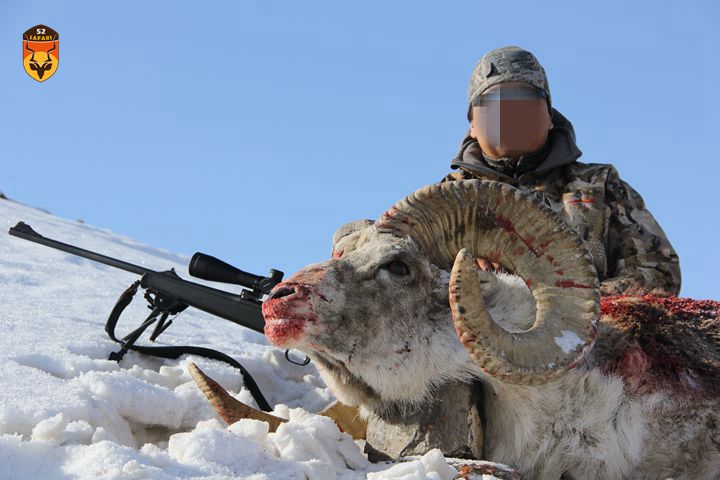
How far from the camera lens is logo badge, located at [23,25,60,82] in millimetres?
15078

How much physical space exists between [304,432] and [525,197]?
1779 millimetres

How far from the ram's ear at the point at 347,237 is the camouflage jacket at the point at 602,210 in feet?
5.14

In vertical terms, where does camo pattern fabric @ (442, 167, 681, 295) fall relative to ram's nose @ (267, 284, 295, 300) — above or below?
above

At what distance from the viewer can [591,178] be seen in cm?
673

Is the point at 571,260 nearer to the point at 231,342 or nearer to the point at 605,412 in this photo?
the point at 605,412

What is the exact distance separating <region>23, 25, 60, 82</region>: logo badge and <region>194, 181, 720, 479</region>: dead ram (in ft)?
38.9

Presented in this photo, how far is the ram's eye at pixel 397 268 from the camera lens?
4973mm

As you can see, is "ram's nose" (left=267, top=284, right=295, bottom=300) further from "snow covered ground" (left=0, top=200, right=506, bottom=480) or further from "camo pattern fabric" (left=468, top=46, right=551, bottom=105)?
"camo pattern fabric" (left=468, top=46, right=551, bottom=105)

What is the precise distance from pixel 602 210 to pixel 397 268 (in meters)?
2.37

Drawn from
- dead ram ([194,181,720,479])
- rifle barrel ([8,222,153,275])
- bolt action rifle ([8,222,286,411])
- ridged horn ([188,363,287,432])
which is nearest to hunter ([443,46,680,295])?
dead ram ([194,181,720,479])

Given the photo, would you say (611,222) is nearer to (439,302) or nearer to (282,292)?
(439,302)

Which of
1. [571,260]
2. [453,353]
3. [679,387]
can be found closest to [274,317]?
[453,353]

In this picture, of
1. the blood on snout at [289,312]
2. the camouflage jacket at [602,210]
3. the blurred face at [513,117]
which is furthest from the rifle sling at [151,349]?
the blurred face at [513,117]

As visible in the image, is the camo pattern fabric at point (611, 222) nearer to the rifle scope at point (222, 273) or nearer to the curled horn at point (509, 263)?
the curled horn at point (509, 263)
